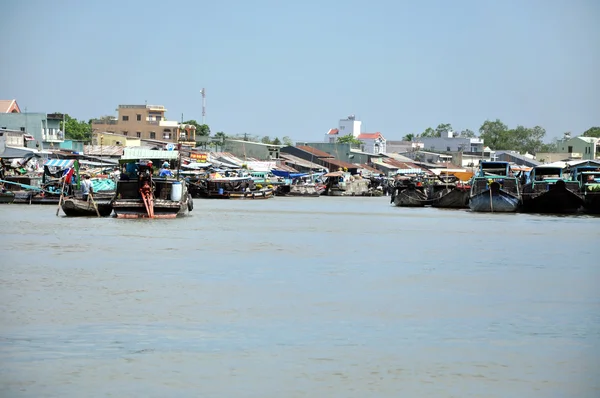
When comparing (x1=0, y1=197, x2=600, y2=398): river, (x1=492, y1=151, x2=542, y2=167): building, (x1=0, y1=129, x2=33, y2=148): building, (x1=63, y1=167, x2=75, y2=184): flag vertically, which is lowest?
(x1=0, y1=197, x2=600, y2=398): river

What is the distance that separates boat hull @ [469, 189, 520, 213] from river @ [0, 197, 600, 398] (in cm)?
1298

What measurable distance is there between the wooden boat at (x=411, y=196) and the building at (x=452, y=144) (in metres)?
57.5

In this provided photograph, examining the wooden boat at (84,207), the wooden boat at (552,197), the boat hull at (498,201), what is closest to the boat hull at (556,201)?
the wooden boat at (552,197)

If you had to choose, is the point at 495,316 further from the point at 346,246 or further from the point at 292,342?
the point at 346,246

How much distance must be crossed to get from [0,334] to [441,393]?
17.3 ft

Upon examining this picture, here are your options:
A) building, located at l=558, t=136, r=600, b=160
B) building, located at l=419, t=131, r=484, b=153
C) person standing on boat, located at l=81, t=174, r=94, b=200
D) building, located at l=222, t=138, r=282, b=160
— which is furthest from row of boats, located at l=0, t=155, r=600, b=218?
building, located at l=419, t=131, r=484, b=153

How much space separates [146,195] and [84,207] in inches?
103

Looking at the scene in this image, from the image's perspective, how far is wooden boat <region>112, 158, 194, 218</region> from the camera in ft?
86.8

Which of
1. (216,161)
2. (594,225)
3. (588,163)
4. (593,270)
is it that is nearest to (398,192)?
(588,163)

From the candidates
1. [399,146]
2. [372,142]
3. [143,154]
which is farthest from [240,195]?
[399,146]

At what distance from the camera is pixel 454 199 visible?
41.4 metres

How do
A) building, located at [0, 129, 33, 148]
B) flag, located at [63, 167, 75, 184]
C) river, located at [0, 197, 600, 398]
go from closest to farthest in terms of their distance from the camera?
river, located at [0, 197, 600, 398], flag, located at [63, 167, 75, 184], building, located at [0, 129, 33, 148]

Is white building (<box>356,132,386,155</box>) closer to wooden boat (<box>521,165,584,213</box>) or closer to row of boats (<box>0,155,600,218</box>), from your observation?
row of boats (<box>0,155,600,218</box>)

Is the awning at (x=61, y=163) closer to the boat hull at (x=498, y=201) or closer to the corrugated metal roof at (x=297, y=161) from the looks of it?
the boat hull at (x=498, y=201)
